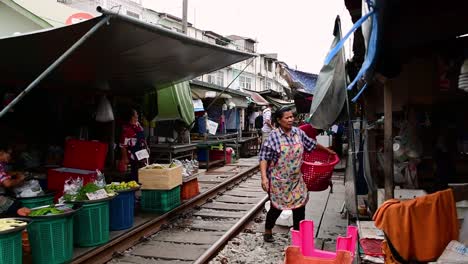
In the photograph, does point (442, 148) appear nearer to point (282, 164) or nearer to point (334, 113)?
point (334, 113)

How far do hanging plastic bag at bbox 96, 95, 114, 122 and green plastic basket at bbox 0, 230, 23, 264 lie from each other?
4426mm

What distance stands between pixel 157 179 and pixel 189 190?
1745 mm

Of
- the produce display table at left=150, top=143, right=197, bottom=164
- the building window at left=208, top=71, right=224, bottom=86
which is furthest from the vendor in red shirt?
the building window at left=208, top=71, right=224, bottom=86

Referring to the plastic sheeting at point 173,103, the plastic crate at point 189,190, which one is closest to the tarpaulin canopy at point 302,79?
the plastic sheeting at point 173,103

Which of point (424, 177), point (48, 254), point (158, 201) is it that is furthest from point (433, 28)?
Answer: point (158, 201)

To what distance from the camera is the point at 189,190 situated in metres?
8.89

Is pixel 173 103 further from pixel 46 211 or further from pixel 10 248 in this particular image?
pixel 10 248

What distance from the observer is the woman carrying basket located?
5.34 metres

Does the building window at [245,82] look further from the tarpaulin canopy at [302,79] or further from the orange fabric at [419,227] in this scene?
the orange fabric at [419,227]

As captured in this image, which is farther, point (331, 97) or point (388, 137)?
point (331, 97)

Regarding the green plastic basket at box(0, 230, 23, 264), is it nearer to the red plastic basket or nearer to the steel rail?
the steel rail

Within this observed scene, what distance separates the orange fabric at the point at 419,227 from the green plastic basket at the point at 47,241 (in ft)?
11.9

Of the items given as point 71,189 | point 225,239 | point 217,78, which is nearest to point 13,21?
point 71,189

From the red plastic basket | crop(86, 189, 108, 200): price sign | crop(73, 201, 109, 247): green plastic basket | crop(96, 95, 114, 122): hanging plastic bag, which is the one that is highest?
crop(96, 95, 114, 122): hanging plastic bag
